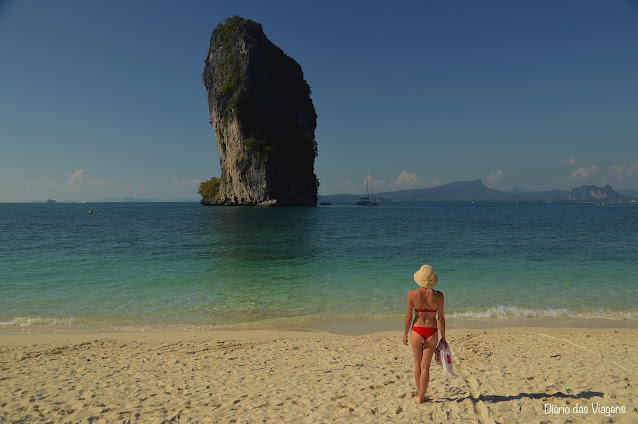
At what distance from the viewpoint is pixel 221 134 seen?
104m

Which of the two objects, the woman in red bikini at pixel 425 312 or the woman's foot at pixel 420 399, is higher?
the woman in red bikini at pixel 425 312

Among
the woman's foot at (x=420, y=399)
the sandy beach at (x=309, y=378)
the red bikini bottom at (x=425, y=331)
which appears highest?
the red bikini bottom at (x=425, y=331)

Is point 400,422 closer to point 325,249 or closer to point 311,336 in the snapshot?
point 311,336

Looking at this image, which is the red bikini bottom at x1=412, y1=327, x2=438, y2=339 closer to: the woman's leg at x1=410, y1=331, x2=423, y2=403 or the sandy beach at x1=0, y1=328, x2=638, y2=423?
the woman's leg at x1=410, y1=331, x2=423, y2=403

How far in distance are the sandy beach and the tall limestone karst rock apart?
86.0 metres

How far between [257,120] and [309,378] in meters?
96.9

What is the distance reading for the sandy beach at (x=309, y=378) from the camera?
16.1 feet

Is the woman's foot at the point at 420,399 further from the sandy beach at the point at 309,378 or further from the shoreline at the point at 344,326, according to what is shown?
the shoreline at the point at 344,326

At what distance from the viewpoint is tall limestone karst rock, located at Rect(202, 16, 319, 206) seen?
96.0 meters

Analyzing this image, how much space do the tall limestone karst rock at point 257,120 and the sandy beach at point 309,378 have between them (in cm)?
8598

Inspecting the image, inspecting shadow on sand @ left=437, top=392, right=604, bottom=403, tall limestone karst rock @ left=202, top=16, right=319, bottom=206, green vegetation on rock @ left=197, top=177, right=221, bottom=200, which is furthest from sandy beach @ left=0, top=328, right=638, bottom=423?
green vegetation on rock @ left=197, top=177, right=221, bottom=200

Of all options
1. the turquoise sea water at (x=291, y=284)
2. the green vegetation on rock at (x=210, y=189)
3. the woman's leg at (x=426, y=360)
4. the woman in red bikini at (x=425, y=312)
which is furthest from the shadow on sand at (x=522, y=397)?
the green vegetation on rock at (x=210, y=189)

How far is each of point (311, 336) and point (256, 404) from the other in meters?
4.06

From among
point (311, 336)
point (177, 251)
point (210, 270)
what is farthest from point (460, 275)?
point (177, 251)
